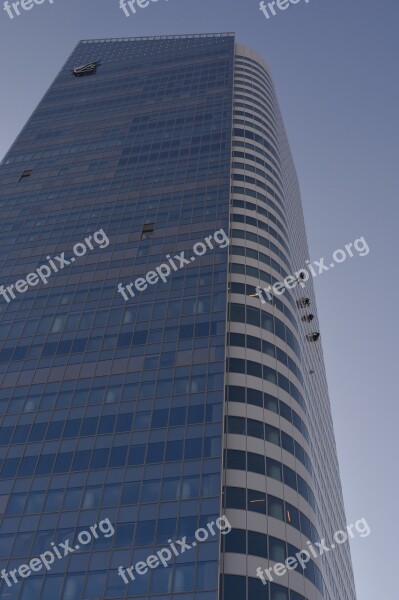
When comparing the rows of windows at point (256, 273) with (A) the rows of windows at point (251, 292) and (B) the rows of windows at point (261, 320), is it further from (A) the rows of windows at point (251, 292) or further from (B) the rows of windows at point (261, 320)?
(B) the rows of windows at point (261, 320)

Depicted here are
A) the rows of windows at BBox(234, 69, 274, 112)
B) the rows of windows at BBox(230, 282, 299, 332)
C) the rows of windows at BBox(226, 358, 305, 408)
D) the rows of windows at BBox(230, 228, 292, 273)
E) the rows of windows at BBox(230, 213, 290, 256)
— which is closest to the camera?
the rows of windows at BBox(226, 358, 305, 408)

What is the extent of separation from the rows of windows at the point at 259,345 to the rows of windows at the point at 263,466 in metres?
12.4

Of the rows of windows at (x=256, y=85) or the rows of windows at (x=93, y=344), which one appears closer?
the rows of windows at (x=93, y=344)

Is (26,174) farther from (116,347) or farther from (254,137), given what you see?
(116,347)

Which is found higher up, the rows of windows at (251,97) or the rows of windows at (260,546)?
the rows of windows at (260,546)

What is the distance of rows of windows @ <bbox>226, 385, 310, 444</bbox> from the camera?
202ft

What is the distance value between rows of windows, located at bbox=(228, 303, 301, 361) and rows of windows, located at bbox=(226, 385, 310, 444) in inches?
340

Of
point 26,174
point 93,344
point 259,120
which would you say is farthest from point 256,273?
point 26,174

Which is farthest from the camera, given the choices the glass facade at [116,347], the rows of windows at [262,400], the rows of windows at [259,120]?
the rows of windows at [259,120]

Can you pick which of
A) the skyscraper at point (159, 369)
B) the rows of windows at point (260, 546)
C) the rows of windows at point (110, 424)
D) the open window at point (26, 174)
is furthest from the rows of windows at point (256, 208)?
the rows of windows at point (260, 546)

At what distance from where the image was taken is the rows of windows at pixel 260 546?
166 ft

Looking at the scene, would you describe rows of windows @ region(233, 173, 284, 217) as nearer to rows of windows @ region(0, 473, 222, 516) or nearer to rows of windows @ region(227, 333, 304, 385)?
rows of windows @ region(227, 333, 304, 385)

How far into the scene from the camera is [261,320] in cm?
6962

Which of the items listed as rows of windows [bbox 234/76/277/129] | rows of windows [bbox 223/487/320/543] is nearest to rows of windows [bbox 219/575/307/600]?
rows of windows [bbox 223/487/320/543]
